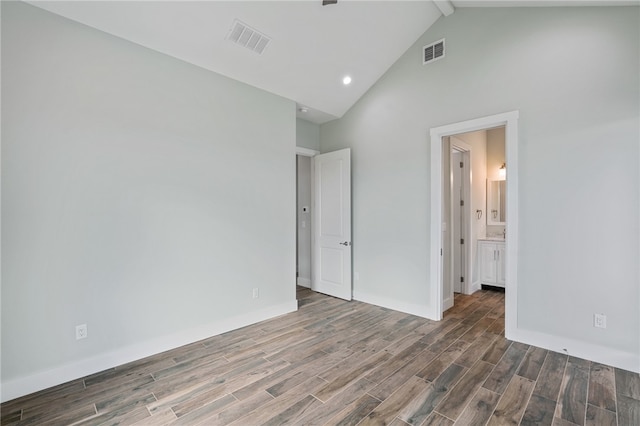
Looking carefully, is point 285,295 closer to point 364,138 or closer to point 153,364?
point 153,364

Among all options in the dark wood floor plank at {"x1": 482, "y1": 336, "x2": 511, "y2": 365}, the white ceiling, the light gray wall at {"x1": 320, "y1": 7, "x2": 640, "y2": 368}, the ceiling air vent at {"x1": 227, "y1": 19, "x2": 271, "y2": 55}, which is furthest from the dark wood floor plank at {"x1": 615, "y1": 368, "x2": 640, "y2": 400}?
the ceiling air vent at {"x1": 227, "y1": 19, "x2": 271, "y2": 55}

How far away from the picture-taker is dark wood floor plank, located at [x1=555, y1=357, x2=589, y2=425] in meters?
1.96

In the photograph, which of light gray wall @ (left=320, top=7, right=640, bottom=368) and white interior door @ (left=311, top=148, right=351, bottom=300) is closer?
light gray wall @ (left=320, top=7, right=640, bottom=368)

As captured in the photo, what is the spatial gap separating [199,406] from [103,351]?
115 centimetres

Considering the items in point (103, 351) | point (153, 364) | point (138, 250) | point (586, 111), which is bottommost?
point (153, 364)

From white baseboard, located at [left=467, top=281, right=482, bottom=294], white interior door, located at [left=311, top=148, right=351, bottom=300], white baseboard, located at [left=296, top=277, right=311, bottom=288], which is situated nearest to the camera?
white interior door, located at [left=311, top=148, right=351, bottom=300]

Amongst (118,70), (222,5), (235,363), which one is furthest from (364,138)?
(235,363)

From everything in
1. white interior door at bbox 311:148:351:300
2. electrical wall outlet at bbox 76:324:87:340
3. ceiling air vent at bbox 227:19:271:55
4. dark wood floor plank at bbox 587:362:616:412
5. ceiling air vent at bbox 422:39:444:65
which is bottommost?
dark wood floor plank at bbox 587:362:616:412

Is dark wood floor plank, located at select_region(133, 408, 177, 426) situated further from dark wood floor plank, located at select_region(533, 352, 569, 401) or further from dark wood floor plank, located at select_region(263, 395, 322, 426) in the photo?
dark wood floor plank, located at select_region(533, 352, 569, 401)

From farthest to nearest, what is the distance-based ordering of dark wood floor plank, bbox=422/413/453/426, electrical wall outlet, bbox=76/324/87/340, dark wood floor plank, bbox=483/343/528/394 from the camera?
1. electrical wall outlet, bbox=76/324/87/340
2. dark wood floor plank, bbox=483/343/528/394
3. dark wood floor plank, bbox=422/413/453/426

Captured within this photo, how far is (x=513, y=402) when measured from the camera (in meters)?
2.09

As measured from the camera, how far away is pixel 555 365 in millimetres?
2586

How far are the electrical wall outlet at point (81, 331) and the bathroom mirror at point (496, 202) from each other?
19.8 feet

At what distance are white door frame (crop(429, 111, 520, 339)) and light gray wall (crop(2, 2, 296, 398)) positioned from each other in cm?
217
